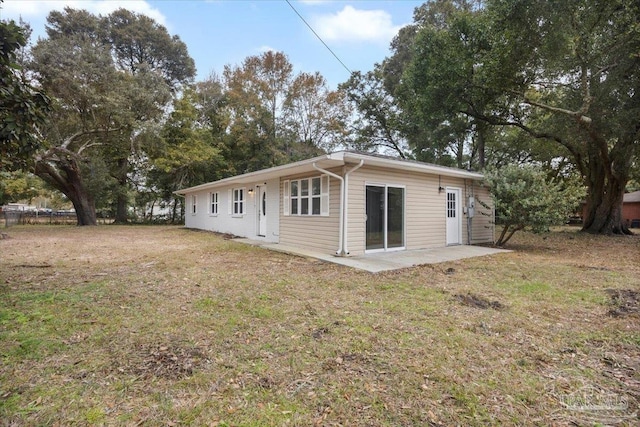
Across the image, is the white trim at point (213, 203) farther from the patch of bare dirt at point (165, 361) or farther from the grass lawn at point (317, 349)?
the patch of bare dirt at point (165, 361)

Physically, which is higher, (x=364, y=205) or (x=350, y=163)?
(x=350, y=163)

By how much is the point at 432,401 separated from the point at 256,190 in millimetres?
10069

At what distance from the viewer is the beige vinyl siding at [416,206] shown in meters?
7.46

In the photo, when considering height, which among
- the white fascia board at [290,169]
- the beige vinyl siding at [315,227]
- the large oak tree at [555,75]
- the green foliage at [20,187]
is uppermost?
the large oak tree at [555,75]

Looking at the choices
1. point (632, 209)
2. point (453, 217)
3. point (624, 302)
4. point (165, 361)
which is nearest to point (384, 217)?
point (453, 217)

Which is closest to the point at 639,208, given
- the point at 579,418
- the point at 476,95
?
the point at 476,95

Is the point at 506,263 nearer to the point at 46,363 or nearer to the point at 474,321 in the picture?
the point at 474,321

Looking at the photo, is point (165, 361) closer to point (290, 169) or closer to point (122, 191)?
point (290, 169)

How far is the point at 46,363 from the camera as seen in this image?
8.20ft

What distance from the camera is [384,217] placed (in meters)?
8.03

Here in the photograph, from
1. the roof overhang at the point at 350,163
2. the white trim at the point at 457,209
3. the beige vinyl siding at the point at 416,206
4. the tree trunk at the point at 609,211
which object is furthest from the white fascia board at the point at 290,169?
the tree trunk at the point at 609,211

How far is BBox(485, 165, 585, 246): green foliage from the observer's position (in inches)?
314

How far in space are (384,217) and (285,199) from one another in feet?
10.3

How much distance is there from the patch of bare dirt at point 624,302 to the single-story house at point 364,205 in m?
4.39
